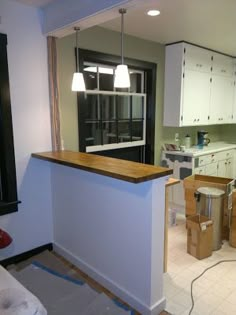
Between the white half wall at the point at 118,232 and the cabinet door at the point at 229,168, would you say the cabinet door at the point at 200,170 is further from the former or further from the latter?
the white half wall at the point at 118,232

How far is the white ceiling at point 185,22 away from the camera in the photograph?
7.93 ft

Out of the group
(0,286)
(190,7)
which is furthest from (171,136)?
(0,286)

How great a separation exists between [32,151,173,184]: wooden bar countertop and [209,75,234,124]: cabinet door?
290 cm

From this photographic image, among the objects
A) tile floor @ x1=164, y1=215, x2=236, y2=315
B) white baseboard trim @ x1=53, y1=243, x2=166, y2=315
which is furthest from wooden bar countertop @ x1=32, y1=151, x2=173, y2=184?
tile floor @ x1=164, y1=215, x2=236, y2=315

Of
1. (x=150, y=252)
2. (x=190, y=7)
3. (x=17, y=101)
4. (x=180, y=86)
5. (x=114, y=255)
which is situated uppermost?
(x=190, y=7)

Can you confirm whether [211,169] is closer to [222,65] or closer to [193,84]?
[193,84]

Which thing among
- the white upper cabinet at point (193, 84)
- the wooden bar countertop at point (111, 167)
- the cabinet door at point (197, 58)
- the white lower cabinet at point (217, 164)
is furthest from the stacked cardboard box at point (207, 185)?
the cabinet door at point (197, 58)

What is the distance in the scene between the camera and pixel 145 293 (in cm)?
188

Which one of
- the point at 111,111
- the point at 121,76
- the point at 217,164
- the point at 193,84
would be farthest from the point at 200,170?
the point at 121,76

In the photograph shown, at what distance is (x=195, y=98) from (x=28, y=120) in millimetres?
2637

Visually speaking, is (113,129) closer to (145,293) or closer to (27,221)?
(27,221)

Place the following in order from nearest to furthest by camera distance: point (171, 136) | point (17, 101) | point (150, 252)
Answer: point (150, 252) → point (17, 101) → point (171, 136)

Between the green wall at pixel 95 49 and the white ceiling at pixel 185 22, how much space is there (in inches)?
4.7

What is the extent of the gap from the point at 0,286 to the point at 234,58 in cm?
499
